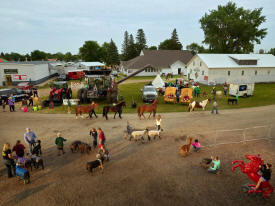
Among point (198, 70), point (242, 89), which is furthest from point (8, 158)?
point (198, 70)

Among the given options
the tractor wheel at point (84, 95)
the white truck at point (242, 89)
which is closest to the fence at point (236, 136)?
the white truck at point (242, 89)

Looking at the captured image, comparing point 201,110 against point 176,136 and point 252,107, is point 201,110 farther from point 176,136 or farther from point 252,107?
point 176,136

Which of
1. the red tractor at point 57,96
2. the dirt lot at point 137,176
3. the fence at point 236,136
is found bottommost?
the dirt lot at point 137,176

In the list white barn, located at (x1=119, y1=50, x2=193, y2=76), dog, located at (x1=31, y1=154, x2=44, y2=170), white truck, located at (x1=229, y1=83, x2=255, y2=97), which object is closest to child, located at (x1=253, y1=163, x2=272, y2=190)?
dog, located at (x1=31, y1=154, x2=44, y2=170)

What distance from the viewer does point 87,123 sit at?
47.2ft

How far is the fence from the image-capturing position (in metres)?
10.8

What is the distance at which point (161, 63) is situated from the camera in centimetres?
5425

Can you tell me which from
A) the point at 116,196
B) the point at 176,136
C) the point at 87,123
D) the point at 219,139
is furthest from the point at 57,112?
the point at 219,139

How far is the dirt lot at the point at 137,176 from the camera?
6.47 meters

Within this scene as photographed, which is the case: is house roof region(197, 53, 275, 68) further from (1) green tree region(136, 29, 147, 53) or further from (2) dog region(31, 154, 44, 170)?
(1) green tree region(136, 29, 147, 53)

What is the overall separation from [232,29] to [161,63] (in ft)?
66.2

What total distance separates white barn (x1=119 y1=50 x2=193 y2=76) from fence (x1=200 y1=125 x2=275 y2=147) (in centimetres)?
4016

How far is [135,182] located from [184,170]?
93.9 inches

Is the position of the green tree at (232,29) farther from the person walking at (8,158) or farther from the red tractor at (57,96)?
the person walking at (8,158)
